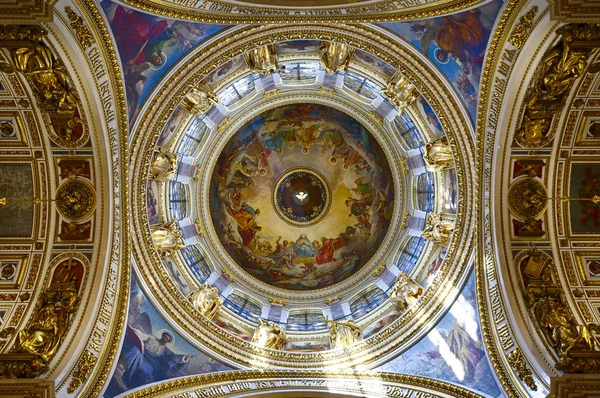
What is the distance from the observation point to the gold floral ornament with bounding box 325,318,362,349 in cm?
1670

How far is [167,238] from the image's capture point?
1650 cm

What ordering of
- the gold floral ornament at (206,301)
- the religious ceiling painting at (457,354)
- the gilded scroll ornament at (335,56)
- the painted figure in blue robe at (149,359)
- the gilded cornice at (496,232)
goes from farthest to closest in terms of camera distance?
the gold floral ornament at (206,301)
the gilded scroll ornament at (335,56)
the painted figure in blue robe at (149,359)
the religious ceiling painting at (457,354)
the gilded cornice at (496,232)

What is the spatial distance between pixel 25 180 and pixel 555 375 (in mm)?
15265

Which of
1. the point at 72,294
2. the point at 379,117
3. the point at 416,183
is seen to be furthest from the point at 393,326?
the point at 72,294

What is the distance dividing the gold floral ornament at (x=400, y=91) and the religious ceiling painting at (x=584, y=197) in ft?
17.7

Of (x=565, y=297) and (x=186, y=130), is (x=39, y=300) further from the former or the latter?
(x=565, y=297)

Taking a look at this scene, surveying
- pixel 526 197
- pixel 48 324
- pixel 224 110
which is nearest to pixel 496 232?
pixel 526 197

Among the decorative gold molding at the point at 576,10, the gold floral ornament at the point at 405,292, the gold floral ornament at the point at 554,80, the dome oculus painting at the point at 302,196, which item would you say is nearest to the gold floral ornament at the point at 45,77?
the dome oculus painting at the point at 302,196

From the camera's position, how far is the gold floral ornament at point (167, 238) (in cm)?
1609

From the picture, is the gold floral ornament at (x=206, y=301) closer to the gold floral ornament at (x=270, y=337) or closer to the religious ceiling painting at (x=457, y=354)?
the gold floral ornament at (x=270, y=337)

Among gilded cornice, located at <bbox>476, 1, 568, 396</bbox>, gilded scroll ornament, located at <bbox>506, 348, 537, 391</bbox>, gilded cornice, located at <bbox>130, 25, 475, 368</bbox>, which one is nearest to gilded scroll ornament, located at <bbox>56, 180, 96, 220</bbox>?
gilded cornice, located at <bbox>130, 25, 475, 368</bbox>

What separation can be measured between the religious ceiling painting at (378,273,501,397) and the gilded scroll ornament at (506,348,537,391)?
40.2 inches

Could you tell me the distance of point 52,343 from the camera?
37.1ft

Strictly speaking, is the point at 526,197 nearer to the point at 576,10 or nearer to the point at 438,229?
the point at 438,229
